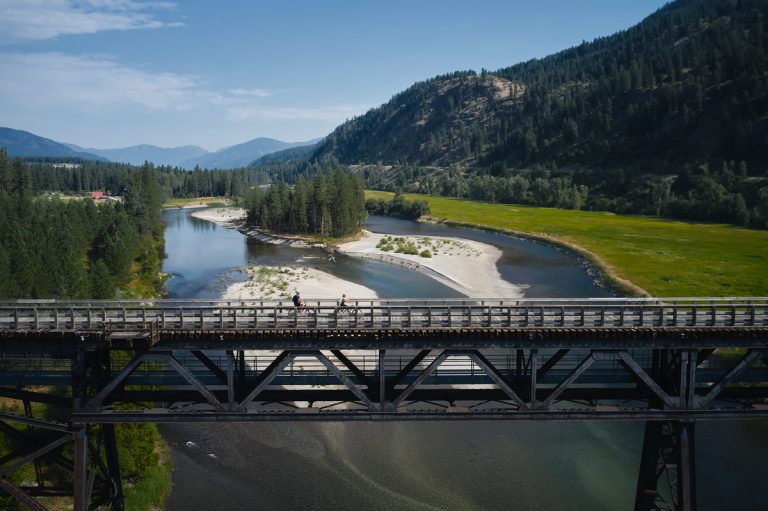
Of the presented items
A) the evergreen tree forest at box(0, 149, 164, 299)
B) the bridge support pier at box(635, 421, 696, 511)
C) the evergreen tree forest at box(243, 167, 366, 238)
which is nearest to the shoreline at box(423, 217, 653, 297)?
the evergreen tree forest at box(243, 167, 366, 238)

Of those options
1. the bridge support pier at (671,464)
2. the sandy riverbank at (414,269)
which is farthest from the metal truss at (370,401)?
the sandy riverbank at (414,269)

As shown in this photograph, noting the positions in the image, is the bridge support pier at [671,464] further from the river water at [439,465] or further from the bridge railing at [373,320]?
the river water at [439,465]

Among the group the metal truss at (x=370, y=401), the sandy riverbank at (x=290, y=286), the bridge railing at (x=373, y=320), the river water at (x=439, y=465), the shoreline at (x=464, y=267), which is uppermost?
the bridge railing at (x=373, y=320)

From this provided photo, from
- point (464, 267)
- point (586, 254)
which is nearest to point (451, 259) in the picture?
point (464, 267)

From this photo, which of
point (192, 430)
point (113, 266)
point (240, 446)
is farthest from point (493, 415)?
point (113, 266)

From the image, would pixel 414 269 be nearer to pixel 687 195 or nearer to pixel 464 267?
pixel 464 267

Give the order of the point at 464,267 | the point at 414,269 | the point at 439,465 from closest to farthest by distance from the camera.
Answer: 1. the point at 439,465
2. the point at 464,267
3. the point at 414,269
